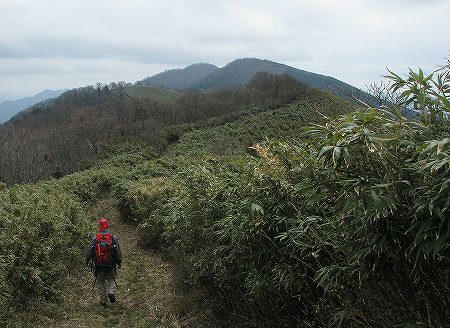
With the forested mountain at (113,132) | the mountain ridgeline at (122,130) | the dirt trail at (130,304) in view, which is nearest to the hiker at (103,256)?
the dirt trail at (130,304)

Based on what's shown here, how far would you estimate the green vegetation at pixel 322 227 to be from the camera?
2580 mm

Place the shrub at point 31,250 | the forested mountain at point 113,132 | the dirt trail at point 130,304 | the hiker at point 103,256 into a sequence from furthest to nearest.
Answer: the forested mountain at point 113,132 → the hiker at point 103,256 → the dirt trail at point 130,304 → the shrub at point 31,250

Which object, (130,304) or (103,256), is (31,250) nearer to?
(103,256)

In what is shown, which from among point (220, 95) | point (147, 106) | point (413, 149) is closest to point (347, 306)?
point (413, 149)

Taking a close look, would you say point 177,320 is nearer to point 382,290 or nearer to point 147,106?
point 382,290

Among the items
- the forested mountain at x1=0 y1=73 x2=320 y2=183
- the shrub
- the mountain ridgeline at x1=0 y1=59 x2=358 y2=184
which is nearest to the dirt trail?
the shrub

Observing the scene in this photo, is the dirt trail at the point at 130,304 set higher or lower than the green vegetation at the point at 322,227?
lower

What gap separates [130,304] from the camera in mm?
7883

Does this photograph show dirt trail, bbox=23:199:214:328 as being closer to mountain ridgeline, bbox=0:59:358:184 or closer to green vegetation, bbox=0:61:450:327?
green vegetation, bbox=0:61:450:327

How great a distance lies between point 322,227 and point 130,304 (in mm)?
5402

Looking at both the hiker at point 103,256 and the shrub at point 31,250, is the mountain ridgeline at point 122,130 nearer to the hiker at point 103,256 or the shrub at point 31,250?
the shrub at point 31,250

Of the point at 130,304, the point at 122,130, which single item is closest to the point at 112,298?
the point at 130,304

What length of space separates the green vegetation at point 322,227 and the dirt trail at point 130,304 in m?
0.46

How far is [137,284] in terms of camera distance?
30.0ft
